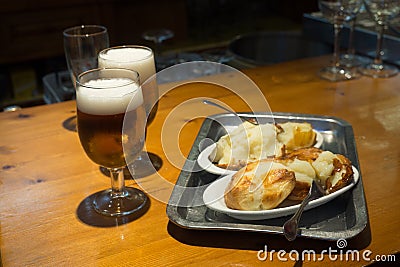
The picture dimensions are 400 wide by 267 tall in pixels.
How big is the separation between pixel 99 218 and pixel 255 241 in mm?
256

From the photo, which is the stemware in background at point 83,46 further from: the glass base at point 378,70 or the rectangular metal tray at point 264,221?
the glass base at point 378,70

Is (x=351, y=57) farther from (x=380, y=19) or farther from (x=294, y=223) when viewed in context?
(x=294, y=223)

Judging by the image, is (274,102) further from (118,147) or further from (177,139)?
(118,147)

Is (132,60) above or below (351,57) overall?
above

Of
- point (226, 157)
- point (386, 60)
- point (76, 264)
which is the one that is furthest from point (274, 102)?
point (76, 264)

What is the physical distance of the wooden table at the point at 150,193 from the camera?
723 mm

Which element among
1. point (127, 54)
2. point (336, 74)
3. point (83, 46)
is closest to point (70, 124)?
point (83, 46)

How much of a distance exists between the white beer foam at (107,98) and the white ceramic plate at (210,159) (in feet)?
0.59

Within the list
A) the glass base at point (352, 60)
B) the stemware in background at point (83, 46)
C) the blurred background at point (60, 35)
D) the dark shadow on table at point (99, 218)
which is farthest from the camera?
the blurred background at point (60, 35)

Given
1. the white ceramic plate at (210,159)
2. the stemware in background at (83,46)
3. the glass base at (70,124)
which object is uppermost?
the stemware in background at (83,46)

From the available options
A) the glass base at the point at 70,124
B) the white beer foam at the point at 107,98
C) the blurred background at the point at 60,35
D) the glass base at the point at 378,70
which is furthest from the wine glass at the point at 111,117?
the blurred background at the point at 60,35

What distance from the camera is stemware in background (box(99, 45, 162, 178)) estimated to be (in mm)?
885

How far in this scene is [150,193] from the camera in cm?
87

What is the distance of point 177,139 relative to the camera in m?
1.06
